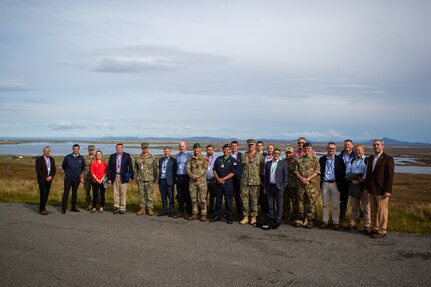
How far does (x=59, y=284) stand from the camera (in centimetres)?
543

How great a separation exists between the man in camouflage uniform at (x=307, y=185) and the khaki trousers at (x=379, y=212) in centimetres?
140

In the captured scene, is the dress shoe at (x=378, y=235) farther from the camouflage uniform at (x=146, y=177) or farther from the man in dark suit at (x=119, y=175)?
the man in dark suit at (x=119, y=175)

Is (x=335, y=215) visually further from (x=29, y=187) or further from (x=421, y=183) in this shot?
(x=421, y=183)

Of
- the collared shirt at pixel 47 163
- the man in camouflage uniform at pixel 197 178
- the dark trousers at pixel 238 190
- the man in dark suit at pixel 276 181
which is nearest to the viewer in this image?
the man in dark suit at pixel 276 181

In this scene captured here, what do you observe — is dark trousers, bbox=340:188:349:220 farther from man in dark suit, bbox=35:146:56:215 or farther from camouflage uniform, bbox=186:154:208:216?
man in dark suit, bbox=35:146:56:215

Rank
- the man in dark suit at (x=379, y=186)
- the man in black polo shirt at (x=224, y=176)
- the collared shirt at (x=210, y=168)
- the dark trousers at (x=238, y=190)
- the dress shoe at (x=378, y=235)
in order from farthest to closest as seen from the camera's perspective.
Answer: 1. the collared shirt at (x=210, y=168)
2. the dark trousers at (x=238, y=190)
3. the man in black polo shirt at (x=224, y=176)
4. the man in dark suit at (x=379, y=186)
5. the dress shoe at (x=378, y=235)

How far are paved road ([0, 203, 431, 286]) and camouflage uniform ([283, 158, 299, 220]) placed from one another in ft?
2.82

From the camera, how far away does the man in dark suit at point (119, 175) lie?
1146 cm

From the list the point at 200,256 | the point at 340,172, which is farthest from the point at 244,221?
the point at 200,256

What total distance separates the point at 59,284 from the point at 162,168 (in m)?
5.93

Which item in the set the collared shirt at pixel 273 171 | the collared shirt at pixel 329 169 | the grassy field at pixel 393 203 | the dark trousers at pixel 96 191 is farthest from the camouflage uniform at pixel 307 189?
the dark trousers at pixel 96 191

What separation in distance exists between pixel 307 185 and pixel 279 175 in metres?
0.76

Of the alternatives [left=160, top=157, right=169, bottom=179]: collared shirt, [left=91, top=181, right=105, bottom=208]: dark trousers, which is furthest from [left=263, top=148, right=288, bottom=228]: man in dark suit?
[left=91, top=181, right=105, bottom=208]: dark trousers

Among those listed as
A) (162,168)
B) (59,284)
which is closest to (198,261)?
(59,284)
